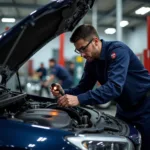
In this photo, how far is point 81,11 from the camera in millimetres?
1844

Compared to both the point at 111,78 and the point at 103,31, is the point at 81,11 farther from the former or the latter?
the point at 103,31

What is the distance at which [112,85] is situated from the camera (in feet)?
5.32

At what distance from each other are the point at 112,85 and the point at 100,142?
47 cm

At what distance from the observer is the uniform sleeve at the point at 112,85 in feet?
5.28

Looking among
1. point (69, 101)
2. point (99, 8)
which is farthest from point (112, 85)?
point (99, 8)

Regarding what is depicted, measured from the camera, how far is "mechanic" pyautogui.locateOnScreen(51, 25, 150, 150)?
1.62 m

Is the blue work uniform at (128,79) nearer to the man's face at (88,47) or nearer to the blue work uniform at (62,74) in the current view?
the man's face at (88,47)

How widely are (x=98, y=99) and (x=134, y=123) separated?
1.82 ft

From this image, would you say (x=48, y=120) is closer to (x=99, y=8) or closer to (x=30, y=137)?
(x=30, y=137)

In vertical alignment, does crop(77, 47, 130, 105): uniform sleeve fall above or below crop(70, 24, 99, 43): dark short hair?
below

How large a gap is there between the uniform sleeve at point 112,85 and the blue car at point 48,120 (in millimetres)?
155

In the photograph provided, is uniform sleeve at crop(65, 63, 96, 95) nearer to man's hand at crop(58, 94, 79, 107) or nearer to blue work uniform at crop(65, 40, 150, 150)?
blue work uniform at crop(65, 40, 150, 150)

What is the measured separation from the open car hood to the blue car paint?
0.43m

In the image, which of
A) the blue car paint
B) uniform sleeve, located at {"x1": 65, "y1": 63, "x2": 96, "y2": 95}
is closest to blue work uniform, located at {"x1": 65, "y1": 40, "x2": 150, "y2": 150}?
uniform sleeve, located at {"x1": 65, "y1": 63, "x2": 96, "y2": 95}
